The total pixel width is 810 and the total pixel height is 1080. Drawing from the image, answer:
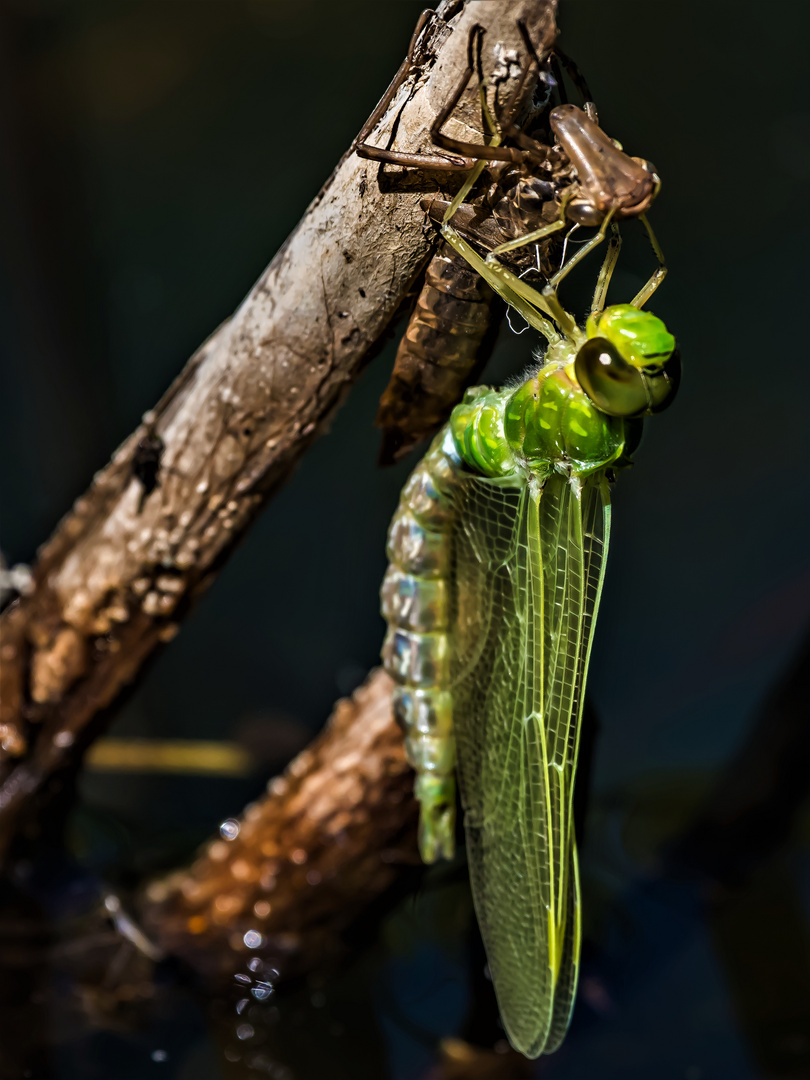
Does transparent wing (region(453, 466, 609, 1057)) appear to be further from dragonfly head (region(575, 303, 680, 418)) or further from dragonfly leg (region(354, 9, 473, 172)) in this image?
dragonfly leg (region(354, 9, 473, 172))

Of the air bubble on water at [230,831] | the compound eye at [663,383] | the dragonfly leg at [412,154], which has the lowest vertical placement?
the air bubble on water at [230,831]

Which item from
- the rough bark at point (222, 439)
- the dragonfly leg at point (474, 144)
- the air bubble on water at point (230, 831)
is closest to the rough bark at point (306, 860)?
the air bubble on water at point (230, 831)

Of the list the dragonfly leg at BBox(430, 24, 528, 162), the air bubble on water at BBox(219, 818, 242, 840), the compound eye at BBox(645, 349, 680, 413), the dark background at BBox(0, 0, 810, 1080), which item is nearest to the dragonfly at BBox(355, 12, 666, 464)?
the dragonfly leg at BBox(430, 24, 528, 162)

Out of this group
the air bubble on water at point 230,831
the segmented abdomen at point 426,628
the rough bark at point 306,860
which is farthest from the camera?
the air bubble on water at point 230,831

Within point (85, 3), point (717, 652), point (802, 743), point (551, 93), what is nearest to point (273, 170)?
point (85, 3)

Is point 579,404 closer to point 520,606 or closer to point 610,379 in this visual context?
point 610,379

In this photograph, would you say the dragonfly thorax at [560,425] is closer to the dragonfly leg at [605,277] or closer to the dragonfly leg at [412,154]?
the dragonfly leg at [605,277]

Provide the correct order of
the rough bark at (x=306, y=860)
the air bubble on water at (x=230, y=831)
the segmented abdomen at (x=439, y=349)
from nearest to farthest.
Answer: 1. the segmented abdomen at (x=439, y=349)
2. the rough bark at (x=306, y=860)
3. the air bubble on water at (x=230, y=831)

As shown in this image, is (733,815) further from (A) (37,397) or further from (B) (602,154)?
(A) (37,397)
